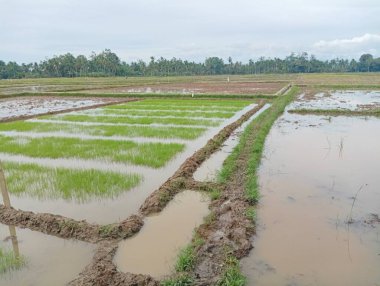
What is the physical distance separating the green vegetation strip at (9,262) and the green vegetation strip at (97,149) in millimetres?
4085

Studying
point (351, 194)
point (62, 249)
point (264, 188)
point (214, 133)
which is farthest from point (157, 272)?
point (214, 133)

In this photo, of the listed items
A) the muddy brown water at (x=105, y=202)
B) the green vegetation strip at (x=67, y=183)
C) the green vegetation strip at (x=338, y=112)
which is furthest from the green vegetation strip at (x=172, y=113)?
the green vegetation strip at (x=67, y=183)

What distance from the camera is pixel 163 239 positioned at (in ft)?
15.7

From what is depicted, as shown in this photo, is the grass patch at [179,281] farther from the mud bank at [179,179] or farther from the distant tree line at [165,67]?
the distant tree line at [165,67]

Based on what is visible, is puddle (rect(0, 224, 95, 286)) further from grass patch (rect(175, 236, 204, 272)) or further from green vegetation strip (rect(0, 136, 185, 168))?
green vegetation strip (rect(0, 136, 185, 168))

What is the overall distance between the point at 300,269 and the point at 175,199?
110 inches

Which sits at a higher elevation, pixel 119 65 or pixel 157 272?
pixel 119 65

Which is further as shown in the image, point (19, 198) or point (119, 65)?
point (119, 65)

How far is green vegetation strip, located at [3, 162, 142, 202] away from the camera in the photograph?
630 centimetres

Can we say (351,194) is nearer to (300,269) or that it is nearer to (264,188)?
(264,188)

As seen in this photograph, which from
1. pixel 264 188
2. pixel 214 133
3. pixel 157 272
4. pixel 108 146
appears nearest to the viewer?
pixel 157 272

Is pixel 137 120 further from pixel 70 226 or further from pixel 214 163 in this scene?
pixel 70 226

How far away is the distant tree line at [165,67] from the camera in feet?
224

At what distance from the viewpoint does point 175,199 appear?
624cm
